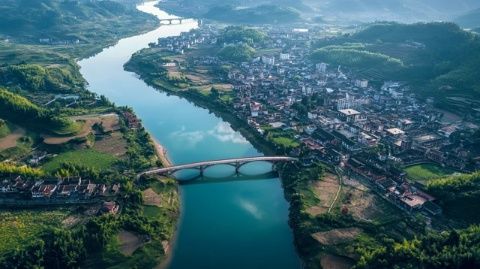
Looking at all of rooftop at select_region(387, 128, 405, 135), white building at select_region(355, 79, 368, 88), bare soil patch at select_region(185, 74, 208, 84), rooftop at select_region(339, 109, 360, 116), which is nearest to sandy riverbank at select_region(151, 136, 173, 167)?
rooftop at select_region(339, 109, 360, 116)

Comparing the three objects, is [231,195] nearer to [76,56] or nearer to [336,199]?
[336,199]

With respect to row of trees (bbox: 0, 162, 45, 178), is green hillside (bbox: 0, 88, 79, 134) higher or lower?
higher

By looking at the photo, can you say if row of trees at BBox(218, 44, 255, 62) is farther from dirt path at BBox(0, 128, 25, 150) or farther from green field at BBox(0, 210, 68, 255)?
green field at BBox(0, 210, 68, 255)

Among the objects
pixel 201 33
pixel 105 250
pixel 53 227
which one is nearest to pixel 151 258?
pixel 105 250

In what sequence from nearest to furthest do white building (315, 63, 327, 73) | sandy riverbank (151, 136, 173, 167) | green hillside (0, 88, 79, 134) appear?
sandy riverbank (151, 136, 173, 167), green hillside (0, 88, 79, 134), white building (315, 63, 327, 73)

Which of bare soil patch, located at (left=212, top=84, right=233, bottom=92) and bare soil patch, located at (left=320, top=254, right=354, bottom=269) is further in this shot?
bare soil patch, located at (left=212, top=84, right=233, bottom=92)
